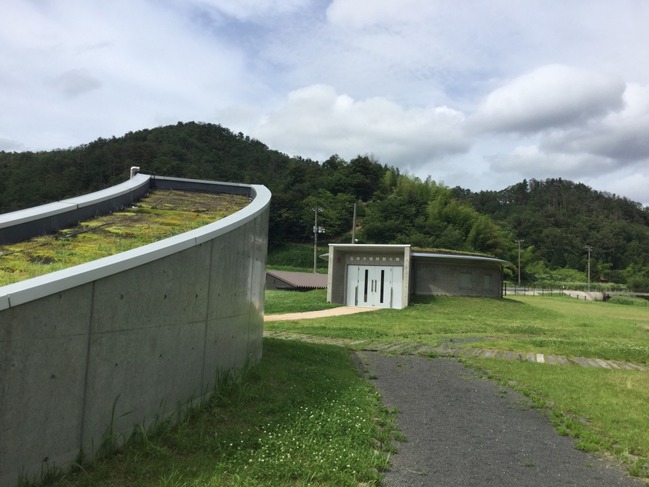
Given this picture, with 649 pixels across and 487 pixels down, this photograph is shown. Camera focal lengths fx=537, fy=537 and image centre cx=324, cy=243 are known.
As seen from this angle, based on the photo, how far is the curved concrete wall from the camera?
3.11m

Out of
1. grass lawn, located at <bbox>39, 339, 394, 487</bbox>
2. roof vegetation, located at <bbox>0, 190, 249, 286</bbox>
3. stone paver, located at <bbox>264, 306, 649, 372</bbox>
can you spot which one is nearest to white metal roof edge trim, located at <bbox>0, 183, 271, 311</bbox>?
roof vegetation, located at <bbox>0, 190, 249, 286</bbox>

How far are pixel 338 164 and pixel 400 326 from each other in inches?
2844

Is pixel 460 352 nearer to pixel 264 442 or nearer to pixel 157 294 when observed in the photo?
pixel 264 442

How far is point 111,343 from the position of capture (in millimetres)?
3791

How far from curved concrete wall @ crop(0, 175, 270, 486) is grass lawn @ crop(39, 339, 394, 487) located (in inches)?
8.4

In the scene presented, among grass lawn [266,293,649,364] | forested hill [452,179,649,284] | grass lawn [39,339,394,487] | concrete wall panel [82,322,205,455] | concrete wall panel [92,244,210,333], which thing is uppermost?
forested hill [452,179,649,284]

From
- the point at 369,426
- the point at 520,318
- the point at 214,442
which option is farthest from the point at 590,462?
the point at 520,318

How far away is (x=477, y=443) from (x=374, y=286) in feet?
61.3

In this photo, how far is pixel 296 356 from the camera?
8.26 m

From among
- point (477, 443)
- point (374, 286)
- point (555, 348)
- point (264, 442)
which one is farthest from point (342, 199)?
point (264, 442)

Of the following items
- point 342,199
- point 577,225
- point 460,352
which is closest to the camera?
point 460,352

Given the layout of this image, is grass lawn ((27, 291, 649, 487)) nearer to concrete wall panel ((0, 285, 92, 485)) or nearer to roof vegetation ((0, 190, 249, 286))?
concrete wall panel ((0, 285, 92, 485))

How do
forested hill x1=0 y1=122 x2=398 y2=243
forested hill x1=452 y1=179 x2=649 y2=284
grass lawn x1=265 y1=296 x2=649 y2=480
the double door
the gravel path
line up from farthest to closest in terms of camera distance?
forested hill x1=452 y1=179 x2=649 y2=284, forested hill x1=0 y1=122 x2=398 y2=243, the double door, grass lawn x1=265 y1=296 x2=649 y2=480, the gravel path

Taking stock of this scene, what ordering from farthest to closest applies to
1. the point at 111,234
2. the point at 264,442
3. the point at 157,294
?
the point at 111,234 < the point at 264,442 < the point at 157,294
